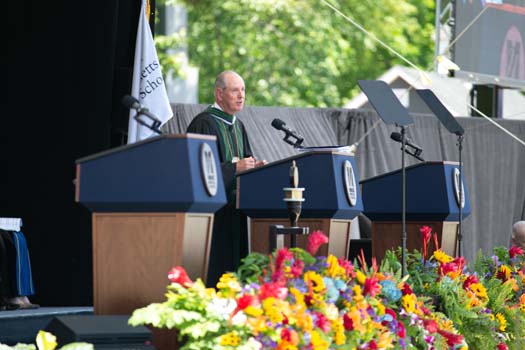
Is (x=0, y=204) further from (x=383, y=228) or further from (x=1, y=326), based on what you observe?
(x=383, y=228)

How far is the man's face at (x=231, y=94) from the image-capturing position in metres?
7.97

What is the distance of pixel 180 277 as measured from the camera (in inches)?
231

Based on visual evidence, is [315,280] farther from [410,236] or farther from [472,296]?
[410,236]

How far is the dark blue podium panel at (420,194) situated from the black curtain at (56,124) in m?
1.93

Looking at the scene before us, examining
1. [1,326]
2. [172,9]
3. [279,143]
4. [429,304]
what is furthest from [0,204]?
[172,9]

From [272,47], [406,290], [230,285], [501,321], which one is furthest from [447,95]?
[230,285]

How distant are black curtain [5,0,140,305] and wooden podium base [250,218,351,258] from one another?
1.61m

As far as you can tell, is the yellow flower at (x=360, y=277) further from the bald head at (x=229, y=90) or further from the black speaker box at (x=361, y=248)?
the black speaker box at (x=361, y=248)

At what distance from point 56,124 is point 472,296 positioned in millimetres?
3173

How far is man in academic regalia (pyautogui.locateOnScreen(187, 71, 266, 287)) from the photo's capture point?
26.4ft

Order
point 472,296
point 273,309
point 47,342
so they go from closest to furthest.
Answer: point 47,342 < point 273,309 < point 472,296

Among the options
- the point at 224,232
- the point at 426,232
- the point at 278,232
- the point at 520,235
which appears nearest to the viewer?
the point at 278,232

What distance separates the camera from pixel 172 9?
2725cm

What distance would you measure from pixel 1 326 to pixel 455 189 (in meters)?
3.43
